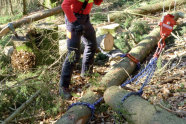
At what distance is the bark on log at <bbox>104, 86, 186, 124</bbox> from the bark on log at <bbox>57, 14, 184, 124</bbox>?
0.36 m

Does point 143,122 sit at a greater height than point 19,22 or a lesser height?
lesser

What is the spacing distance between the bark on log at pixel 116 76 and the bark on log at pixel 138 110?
14.3 inches

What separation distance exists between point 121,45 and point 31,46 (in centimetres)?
223

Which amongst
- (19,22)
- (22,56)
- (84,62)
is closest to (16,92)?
(22,56)

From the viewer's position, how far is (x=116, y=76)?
3395mm

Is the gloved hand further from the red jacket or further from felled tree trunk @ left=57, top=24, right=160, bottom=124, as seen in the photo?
felled tree trunk @ left=57, top=24, right=160, bottom=124

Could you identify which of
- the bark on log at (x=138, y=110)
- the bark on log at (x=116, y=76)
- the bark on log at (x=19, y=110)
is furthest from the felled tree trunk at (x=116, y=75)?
the bark on log at (x=19, y=110)

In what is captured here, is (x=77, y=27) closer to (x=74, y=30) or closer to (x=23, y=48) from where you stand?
(x=74, y=30)

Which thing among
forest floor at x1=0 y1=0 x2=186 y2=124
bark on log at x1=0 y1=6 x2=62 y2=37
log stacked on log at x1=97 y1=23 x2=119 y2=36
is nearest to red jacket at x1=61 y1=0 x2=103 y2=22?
forest floor at x1=0 y1=0 x2=186 y2=124

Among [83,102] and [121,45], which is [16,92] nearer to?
[83,102]

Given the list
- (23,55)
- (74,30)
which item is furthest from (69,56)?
(23,55)

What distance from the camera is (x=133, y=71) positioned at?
407 cm

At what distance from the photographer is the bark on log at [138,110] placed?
1891 mm

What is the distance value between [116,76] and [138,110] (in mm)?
1276
